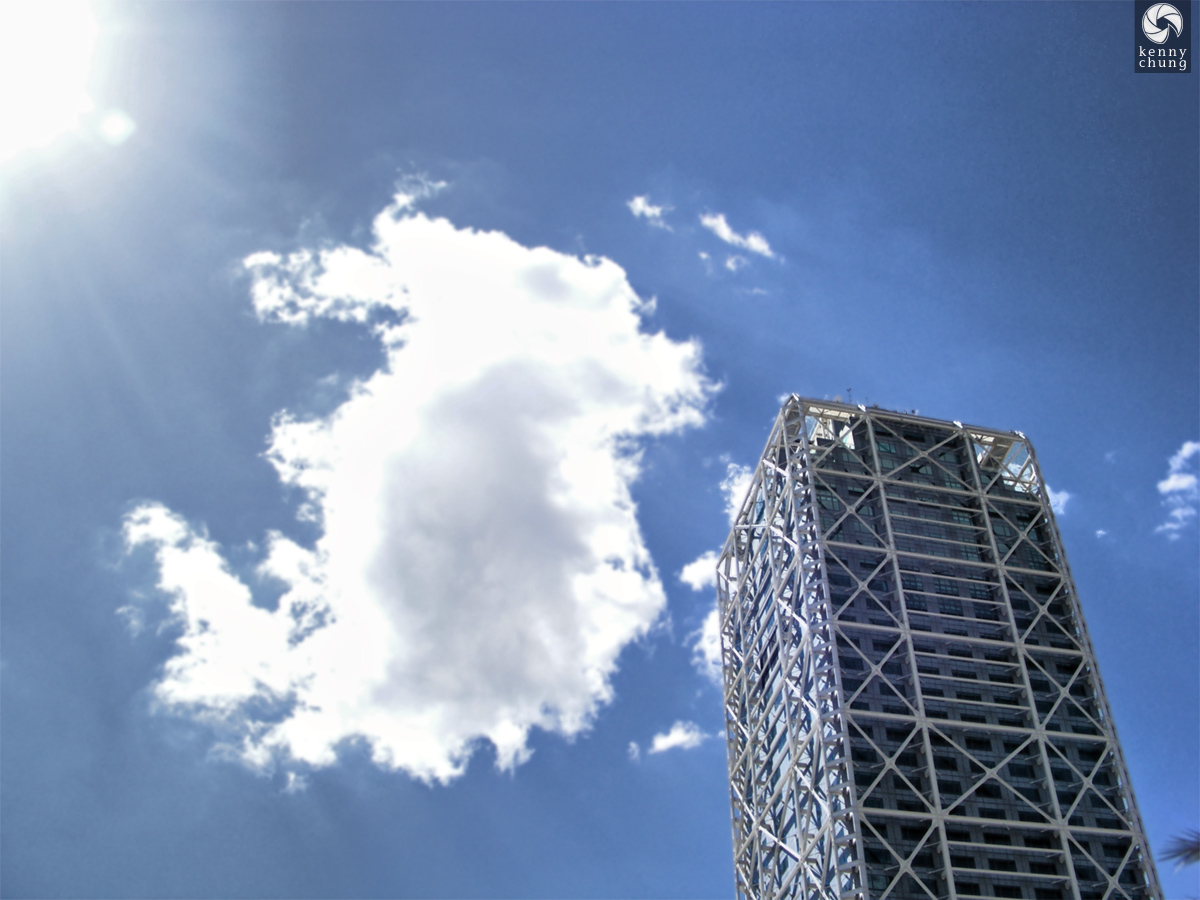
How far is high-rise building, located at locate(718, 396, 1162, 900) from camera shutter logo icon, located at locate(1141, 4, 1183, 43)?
57.7 meters

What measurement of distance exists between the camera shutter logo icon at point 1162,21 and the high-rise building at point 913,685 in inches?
2270

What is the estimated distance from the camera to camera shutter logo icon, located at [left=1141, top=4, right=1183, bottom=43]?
10069cm

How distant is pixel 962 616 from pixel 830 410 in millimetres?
33666

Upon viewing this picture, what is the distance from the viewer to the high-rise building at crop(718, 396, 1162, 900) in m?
109

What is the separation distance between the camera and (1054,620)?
130 meters

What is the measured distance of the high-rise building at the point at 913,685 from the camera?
109062 mm

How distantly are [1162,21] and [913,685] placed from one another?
7336 centimetres

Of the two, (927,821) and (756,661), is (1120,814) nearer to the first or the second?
(927,821)

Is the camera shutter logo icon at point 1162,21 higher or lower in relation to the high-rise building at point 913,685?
higher

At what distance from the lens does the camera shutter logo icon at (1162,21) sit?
330ft

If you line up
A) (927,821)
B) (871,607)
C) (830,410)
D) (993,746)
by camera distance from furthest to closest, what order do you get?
(830,410), (871,607), (993,746), (927,821)

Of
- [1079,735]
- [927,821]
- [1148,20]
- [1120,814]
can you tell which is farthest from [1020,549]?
[1148,20]

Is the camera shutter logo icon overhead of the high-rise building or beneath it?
overhead

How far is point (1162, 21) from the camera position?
101 metres
